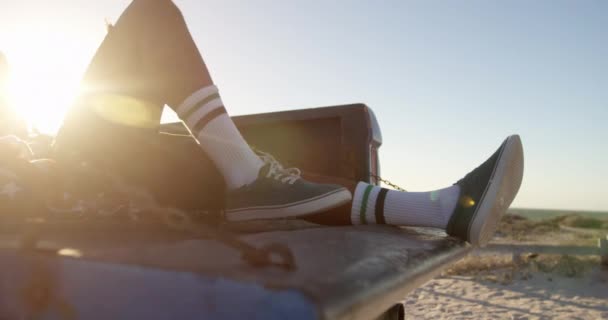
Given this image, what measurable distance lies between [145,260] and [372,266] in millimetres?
254

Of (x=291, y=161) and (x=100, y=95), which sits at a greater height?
(x=100, y=95)

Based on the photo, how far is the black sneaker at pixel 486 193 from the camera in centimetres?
116

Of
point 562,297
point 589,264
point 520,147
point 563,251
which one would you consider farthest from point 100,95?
point 589,264

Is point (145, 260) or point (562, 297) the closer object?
point (145, 260)

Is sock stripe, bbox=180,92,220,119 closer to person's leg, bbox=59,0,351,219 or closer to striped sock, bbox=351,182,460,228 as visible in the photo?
person's leg, bbox=59,0,351,219

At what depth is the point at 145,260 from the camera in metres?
0.48

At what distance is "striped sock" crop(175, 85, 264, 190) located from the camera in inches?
47.1

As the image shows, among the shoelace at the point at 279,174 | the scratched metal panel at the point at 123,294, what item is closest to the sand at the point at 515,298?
the shoelace at the point at 279,174

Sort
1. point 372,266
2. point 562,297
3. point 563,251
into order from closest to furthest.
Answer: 1. point 372,266
2. point 562,297
3. point 563,251

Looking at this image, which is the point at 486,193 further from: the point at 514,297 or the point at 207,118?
the point at 514,297

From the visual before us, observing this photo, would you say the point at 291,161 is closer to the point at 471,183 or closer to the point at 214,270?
the point at 471,183

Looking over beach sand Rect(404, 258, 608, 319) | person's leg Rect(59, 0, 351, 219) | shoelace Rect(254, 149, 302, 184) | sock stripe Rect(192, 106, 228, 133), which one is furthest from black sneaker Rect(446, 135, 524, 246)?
beach sand Rect(404, 258, 608, 319)

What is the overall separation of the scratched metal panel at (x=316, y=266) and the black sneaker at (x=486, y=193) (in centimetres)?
44

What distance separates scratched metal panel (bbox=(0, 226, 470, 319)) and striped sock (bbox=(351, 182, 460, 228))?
1.65 ft
